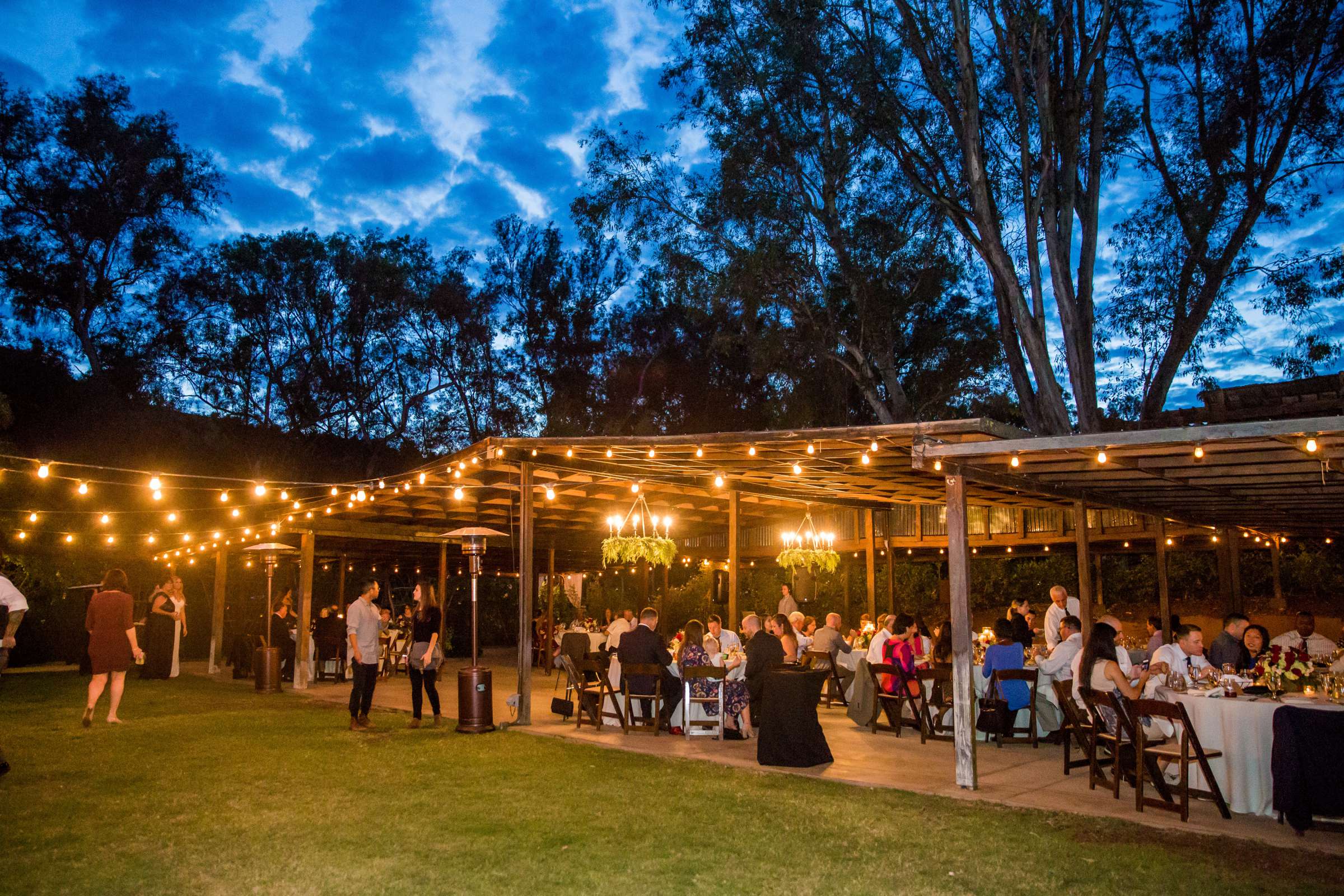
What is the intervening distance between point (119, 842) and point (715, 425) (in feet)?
68.1

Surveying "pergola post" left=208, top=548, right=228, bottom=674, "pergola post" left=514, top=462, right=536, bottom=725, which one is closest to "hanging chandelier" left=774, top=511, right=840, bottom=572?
"pergola post" left=514, top=462, right=536, bottom=725

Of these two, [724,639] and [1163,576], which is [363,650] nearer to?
[724,639]

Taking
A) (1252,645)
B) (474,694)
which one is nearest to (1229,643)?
(1252,645)

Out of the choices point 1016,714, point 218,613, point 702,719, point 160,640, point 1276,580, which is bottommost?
point 702,719

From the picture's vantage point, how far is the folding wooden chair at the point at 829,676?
921 centimetres

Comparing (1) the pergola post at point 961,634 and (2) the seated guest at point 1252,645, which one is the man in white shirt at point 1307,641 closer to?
(2) the seated guest at point 1252,645

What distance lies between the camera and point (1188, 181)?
559 inches

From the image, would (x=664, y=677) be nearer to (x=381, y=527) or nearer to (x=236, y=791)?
(x=236, y=791)

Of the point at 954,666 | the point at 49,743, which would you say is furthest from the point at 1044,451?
the point at 49,743

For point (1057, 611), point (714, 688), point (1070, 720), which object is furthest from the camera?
point (1057, 611)

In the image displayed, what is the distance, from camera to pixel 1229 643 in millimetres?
7449

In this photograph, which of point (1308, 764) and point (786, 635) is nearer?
point (1308, 764)

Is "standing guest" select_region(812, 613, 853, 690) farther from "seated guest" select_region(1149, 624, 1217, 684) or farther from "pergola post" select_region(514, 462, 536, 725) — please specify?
"seated guest" select_region(1149, 624, 1217, 684)

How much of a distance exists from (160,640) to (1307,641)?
52.3ft
